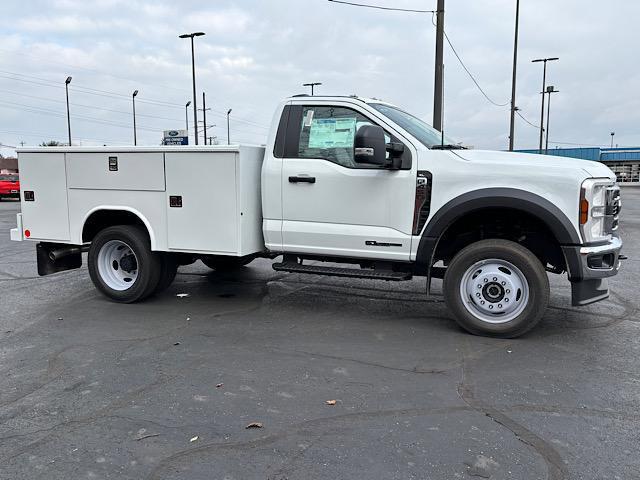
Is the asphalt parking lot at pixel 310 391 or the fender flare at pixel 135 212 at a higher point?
the fender flare at pixel 135 212

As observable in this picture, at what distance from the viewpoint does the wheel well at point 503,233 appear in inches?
215

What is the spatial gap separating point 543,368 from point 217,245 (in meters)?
3.54

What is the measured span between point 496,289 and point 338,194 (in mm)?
1840

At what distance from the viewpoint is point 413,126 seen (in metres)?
5.95

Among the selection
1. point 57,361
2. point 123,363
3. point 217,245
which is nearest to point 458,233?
point 217,245

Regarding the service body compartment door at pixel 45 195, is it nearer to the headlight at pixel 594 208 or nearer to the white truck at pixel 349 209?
the white truck at pixel 349 209

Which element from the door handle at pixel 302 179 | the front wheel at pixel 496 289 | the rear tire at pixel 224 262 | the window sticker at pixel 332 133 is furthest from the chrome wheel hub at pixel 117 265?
the front wheel at pixel 496 289

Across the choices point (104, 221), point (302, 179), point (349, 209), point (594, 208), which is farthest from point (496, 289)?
point (104, 221)

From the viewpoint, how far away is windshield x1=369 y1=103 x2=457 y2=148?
5738mm

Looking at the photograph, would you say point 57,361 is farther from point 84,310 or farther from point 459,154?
point 459,154

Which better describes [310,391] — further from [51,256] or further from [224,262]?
[51,256]

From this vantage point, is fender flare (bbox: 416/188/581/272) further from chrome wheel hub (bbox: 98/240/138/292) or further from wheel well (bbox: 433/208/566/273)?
chrome wheel hub (bbox: 98/240/138/292)

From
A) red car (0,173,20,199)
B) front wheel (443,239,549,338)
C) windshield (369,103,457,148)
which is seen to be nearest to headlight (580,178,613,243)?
front wheel (443,239,549,338)

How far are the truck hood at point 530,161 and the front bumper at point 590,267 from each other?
2.25ft
